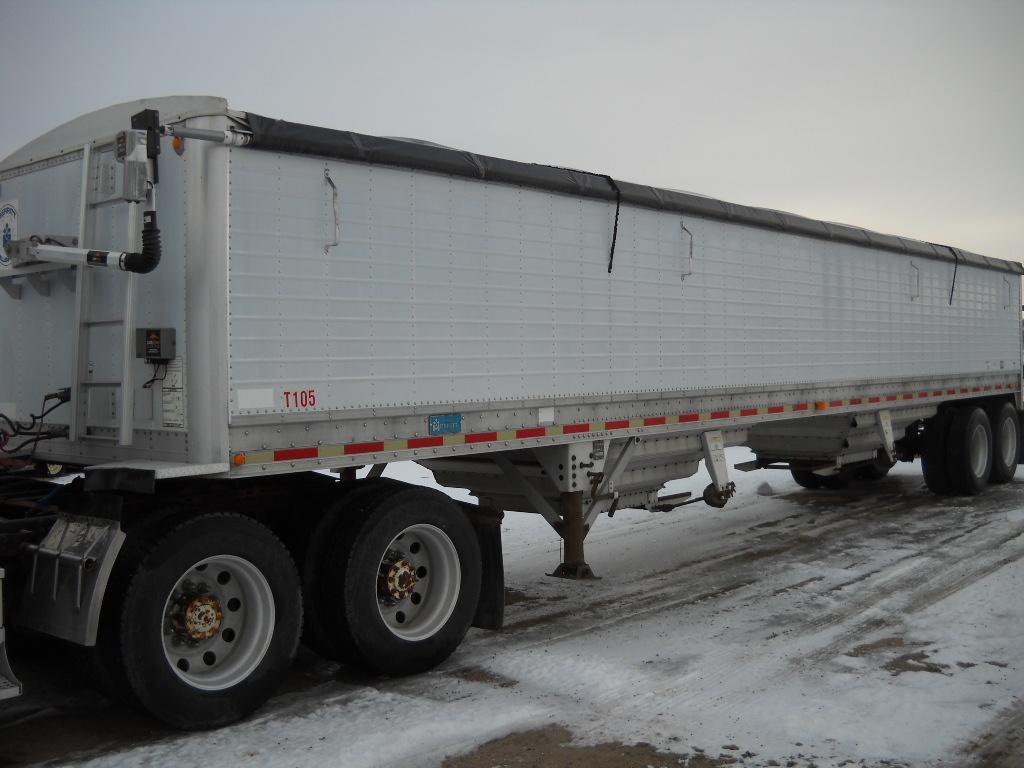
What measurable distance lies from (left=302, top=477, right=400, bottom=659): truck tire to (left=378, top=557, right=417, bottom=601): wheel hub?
379 mm

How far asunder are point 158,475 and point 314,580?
1.29m

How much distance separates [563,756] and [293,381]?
7.97 ft

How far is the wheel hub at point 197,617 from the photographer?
5004 millimetres

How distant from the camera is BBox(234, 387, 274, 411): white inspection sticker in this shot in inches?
201

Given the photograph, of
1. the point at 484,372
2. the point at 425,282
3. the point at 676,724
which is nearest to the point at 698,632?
the point at 676,724

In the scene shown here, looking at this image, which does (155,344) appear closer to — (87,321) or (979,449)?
(87,321)

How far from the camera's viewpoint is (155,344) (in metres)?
5.18

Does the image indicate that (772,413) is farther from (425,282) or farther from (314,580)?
(314,580)

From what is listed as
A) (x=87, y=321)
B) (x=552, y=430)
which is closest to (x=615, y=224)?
(x=552, y=430)

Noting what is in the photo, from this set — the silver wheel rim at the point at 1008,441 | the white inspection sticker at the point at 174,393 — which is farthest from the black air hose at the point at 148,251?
the silver wheel rim at the point at 1008,441

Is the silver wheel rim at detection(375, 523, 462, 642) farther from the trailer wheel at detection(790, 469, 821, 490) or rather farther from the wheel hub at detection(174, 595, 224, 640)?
the trailer wheel at detection(790, 469, 821, 490)

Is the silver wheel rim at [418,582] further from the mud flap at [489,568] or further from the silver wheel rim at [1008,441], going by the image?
the silver wheel rim at [1008,441]

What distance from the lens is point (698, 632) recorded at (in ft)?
22.3

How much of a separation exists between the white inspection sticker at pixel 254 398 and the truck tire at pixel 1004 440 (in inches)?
481
